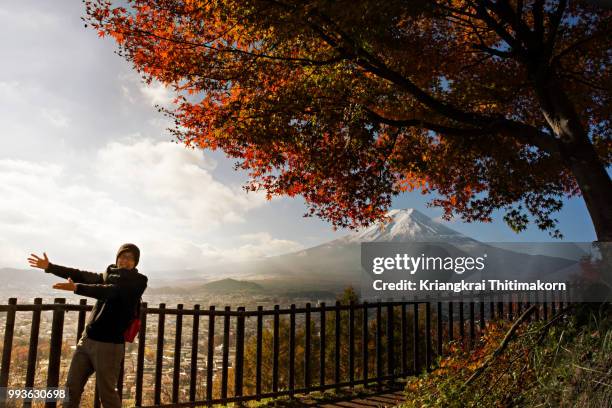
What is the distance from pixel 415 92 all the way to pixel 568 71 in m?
3.68

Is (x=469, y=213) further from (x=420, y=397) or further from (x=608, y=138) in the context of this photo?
(x=420, y=397)

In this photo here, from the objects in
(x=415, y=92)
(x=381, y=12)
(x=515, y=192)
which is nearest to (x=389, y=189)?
(x=415, y=92)

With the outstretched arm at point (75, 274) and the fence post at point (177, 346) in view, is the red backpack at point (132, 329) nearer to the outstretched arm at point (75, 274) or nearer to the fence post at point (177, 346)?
the outstretched arm at point (75, 274)

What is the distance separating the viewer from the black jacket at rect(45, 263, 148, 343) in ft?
18.0

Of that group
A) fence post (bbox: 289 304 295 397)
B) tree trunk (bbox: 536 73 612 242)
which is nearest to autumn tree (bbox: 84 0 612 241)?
tree trunk (bbox: 536 73 612 242)

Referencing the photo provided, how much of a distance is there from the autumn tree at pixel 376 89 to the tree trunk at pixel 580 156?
0.06 feet

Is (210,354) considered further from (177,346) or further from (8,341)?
(8,341)

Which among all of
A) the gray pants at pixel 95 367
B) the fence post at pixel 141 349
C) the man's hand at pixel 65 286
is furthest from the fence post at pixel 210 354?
the man's hand at pixel 65 286

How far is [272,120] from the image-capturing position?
26.3ft

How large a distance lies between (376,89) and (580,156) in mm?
3216

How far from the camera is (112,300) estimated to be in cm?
554

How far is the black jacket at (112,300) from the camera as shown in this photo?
5.48 m

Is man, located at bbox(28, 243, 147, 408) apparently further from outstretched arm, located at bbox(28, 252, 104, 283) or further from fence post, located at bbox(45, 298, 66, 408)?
fence post, located at bbox(45, 298, 66, 408)

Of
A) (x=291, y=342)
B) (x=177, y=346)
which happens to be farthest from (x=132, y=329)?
(x=291, y=342)
